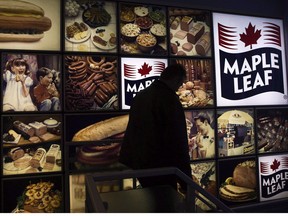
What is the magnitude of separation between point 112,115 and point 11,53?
39.9 inches

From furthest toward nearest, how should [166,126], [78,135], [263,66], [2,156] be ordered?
[263,66]
[78,135]
[2,156]
[166,126]

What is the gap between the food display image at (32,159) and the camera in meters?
2.41

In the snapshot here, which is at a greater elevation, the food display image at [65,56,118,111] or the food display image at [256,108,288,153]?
the food display image at [65,56,118,111]

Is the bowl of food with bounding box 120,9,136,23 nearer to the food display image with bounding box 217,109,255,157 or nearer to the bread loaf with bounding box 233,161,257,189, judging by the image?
the food display image with bounding box 217,109,255,157

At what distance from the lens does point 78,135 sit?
2631 mm

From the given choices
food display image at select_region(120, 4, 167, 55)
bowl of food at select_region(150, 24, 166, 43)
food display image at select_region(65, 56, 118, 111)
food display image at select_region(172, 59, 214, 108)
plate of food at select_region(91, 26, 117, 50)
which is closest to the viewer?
food display image at select_region(65, 56, 118, 111)

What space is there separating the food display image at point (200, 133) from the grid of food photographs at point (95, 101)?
11 millimetres

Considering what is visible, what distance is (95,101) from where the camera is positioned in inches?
106

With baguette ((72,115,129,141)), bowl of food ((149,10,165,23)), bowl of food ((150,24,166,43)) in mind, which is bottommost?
baguette ((72,115,129,141))

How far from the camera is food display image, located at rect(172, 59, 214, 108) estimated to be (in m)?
3.04

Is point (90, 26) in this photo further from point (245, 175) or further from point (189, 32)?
point (245, 175)

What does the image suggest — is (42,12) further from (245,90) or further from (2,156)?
(245,90)

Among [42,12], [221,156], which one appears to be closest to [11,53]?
[42,12]

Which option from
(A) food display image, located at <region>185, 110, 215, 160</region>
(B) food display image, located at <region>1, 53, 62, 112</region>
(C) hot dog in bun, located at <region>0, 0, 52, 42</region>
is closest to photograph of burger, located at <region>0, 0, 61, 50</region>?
(C) hot dog in bun, located at <region>0, 0, 52, 42</region>
